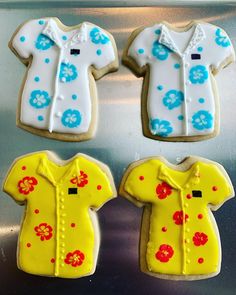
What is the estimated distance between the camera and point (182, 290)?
4.23 ft

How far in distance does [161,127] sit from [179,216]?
0.68 ft

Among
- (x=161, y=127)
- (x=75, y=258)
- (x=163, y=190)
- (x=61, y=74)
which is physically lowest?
(x=75, y=258)

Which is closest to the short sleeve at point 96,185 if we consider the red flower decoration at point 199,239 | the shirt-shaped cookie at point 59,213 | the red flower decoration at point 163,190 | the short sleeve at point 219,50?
the shirt-shaped cookie at point 59,213

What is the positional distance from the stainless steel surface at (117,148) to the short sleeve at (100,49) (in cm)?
5

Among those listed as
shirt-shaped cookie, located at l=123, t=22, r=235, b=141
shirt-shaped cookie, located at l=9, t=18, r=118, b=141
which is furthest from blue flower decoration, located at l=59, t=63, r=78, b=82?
shirt-shaped cookie, located at l=123, t=22, r=235, b=141

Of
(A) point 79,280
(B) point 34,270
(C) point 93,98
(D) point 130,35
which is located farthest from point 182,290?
(D) point 130,35

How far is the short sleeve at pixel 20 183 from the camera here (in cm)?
128

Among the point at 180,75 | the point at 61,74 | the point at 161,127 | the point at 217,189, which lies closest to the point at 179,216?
the point at 217,189

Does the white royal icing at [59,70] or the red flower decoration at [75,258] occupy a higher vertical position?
the white royal icing at [59,70]

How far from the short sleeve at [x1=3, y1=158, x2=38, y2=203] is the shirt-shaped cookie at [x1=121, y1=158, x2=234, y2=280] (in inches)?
8.5

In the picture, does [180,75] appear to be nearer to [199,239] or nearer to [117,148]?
[117,148]

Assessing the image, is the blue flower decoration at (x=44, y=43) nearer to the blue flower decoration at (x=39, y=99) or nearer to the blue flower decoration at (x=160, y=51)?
the blue flower decoration at (x=39, y=99)

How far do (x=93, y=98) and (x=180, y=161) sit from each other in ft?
0.84

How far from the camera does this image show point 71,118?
1.32 metres
